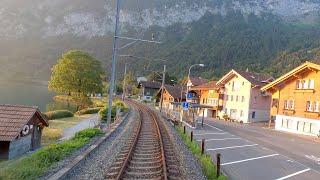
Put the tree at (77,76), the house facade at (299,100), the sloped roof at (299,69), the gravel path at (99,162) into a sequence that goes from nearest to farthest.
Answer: the gravel path at (99,162) → the sloped roof at (299,69) → the house facade at (299,100) → the tree at (77,76)

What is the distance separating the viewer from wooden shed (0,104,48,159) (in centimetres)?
2634

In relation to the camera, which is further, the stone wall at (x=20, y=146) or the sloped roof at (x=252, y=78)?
the sloped roof at (x=252, y=78)

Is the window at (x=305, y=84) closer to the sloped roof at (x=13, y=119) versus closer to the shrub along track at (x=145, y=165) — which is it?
the sloped roof at (x=13, y=119)

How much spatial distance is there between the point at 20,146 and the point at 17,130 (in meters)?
1.66

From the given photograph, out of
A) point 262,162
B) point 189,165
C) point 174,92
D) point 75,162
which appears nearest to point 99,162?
point 75,162

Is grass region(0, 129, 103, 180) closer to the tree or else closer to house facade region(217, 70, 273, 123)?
house facade region(217, 70, 273, 123)

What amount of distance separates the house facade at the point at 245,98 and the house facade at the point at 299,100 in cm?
1297

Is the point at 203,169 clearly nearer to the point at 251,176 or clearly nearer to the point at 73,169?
the point at 251,176

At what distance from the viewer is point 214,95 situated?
283ft

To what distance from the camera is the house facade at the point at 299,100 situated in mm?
53031

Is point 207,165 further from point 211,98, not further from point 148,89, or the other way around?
point 148,89

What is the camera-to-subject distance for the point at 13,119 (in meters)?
28.8

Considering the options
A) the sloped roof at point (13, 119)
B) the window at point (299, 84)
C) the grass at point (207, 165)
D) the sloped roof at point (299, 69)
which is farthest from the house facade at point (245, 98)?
the grass at point (207, 165)

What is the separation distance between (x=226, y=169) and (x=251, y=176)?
1.49m
